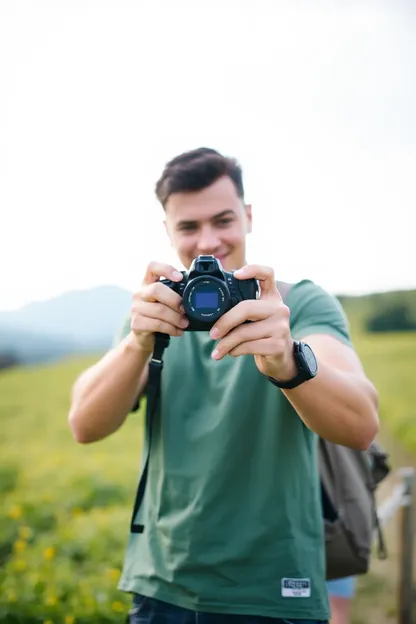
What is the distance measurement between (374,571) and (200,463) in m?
3.49

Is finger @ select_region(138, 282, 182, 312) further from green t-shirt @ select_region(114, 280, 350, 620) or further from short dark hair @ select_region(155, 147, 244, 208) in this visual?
short dark hair @ select_region(155, 147, 244, 208)

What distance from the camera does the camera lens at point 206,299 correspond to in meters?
1.26

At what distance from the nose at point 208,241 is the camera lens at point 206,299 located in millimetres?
412

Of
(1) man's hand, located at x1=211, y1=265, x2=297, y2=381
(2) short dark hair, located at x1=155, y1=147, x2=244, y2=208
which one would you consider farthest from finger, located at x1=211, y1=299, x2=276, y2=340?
(2) short dark hair, located at x1=155, y1=147, x2=244, y2=208

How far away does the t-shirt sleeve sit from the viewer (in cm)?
149

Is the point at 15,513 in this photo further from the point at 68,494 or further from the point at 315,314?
the point at 315,314

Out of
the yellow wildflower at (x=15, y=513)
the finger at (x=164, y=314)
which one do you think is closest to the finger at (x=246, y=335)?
the finger at (x=164, y=314)

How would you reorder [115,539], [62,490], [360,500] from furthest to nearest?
[62,490] < [115,539] < [360,500]

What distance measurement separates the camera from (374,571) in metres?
4.33

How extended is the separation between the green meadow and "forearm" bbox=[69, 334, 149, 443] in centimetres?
156

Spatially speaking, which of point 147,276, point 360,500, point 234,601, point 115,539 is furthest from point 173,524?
point 115,539

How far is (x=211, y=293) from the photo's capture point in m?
1.28

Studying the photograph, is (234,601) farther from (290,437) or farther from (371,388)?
(371,388)

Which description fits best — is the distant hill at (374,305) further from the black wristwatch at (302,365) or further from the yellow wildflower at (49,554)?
the black wristwatch at (302,365)
